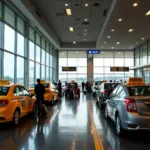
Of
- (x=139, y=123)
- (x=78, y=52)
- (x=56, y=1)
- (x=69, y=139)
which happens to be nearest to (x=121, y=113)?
(x=139, y=123)

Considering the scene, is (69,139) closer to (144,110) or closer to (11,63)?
(144,110)

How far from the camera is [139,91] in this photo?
6.37 m

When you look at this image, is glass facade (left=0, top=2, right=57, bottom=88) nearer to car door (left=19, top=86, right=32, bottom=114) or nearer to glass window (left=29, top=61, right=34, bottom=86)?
glass window (left=29, top=61, right=34, bottom=86)

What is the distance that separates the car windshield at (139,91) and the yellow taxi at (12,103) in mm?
3852

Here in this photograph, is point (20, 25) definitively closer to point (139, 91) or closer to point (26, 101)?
point (26, 101)

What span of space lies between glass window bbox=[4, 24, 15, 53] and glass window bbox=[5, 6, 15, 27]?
417mm

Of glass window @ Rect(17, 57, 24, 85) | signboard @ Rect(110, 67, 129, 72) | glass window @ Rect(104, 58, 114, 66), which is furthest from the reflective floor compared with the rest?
glass window @ Rect(104, 58, 114, 66)

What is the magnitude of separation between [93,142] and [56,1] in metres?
11.3

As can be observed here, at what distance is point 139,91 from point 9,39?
9615 mm

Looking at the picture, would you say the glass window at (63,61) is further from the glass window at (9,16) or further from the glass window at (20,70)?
the glass window at (9,16)

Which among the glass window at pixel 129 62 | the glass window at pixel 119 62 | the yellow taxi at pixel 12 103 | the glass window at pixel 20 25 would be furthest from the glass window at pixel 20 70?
the glass window at pixel 129 62

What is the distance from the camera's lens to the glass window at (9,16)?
12.9 metres

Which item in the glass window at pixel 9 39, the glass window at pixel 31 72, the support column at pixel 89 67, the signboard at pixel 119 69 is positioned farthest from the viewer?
the support column at pixel 89 67

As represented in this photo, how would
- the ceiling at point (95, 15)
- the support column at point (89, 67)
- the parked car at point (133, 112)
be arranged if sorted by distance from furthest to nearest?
the support column at point (89, 67) < the ceiling at point (95, 15) < the parked car at point (133, 112)
